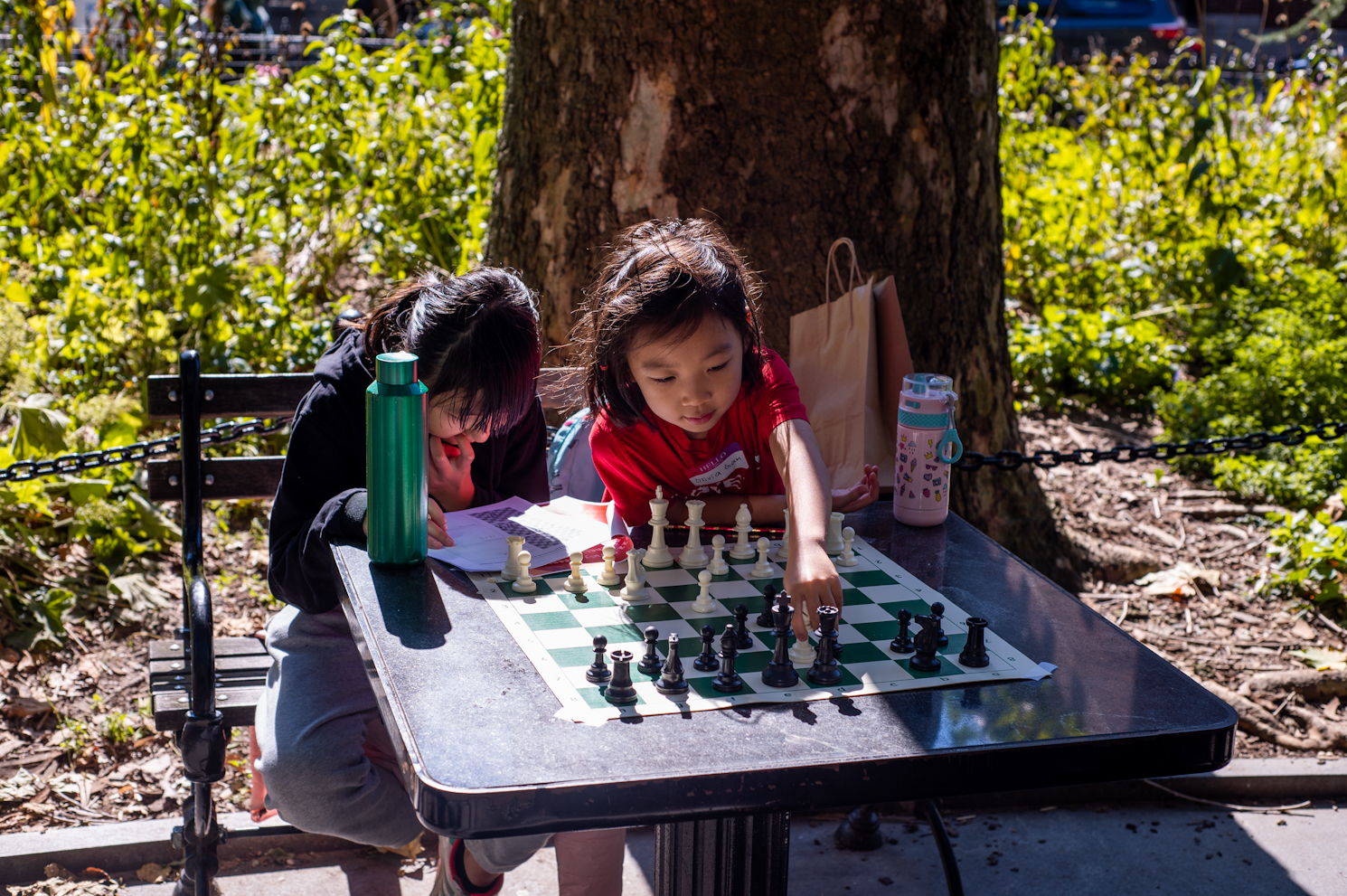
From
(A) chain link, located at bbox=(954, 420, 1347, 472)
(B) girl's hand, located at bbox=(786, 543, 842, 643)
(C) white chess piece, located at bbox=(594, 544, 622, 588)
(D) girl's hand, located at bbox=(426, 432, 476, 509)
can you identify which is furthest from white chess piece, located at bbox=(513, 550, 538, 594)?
(A) chain link, located at bbox=(954, 420, 1347, 472)

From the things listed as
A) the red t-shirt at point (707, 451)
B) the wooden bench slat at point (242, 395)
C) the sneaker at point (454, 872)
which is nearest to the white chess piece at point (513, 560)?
the red t-shirt at point (707, 451)

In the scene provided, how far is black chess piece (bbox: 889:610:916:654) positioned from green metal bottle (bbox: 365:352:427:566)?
2.64 ft

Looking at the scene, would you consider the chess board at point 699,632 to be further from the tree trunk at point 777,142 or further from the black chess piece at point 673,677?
the tree trunk at point 777,142

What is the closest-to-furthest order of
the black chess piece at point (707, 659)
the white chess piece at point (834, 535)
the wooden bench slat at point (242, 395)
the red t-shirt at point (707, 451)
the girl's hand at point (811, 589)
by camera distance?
1. the black chess piece at point (707, 659)
2. the girl's hand at point (811, 589)
3. the white chess piece at point (834, 535)
4. the red t-shirt at point (707, 451)
5. the wooden bench slat at point (242, 395)

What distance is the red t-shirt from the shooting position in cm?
253

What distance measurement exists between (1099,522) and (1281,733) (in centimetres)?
125

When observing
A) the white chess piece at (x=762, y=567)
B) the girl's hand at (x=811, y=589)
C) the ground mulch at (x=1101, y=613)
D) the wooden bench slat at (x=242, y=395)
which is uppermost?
the wooden bench slat at (x=242, y=395)

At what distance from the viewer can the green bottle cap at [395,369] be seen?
6.13ft

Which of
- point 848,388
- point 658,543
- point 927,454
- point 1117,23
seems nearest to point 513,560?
point 658,543

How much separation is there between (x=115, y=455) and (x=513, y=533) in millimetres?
1353

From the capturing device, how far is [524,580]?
1.92m

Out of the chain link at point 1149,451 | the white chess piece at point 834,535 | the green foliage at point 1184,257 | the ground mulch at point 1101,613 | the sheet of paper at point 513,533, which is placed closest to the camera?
the sheet of paper at point 513,533

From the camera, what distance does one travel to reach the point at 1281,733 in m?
3.46

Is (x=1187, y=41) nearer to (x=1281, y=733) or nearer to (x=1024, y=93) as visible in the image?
(x=1024, y=93)
